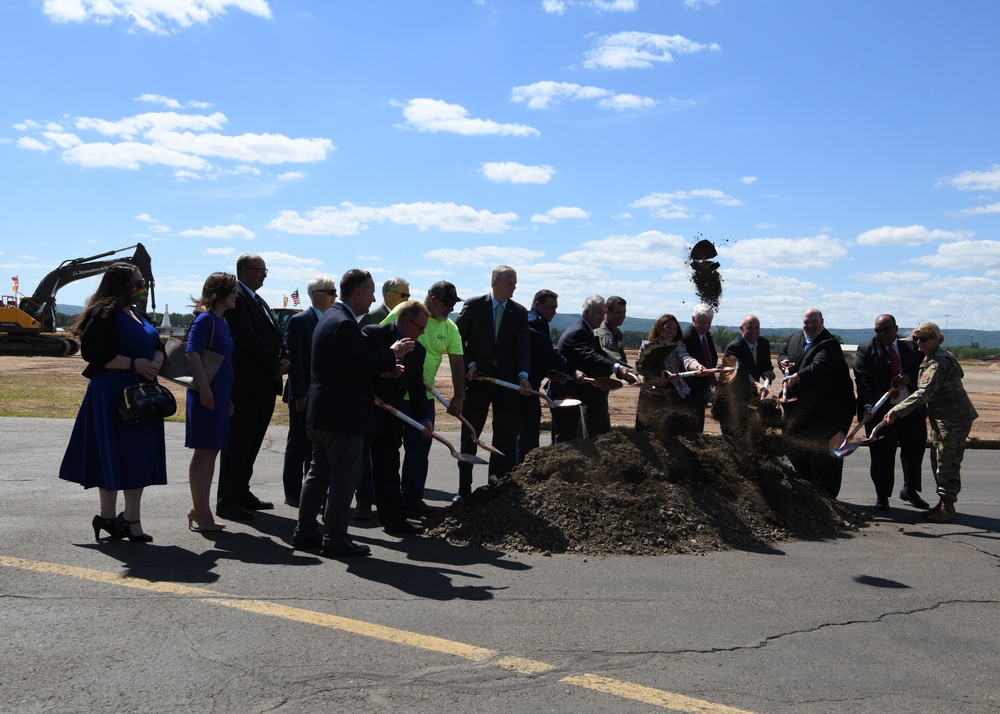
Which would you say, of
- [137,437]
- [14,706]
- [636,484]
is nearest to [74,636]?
[14,706]

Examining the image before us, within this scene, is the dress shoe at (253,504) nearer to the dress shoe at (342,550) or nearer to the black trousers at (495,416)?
the black trousers at (495,416)

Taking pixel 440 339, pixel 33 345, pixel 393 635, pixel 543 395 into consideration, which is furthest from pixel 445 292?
pixel 33 345

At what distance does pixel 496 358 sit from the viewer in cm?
842

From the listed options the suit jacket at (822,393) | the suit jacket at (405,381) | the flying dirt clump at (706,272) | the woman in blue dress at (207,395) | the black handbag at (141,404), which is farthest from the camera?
the flying dirt clump at (706,272)

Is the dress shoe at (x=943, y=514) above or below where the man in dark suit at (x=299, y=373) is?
below

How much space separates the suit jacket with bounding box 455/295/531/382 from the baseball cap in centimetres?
71

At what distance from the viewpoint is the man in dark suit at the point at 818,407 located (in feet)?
29.8

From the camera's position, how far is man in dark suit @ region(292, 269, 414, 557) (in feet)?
19.5

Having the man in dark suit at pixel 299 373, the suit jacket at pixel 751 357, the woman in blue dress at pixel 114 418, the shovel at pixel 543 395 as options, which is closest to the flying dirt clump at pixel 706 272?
the suit jacket at pixel 751 357

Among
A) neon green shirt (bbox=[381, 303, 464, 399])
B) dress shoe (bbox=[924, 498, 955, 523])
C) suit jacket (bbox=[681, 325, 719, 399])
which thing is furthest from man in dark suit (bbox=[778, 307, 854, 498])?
neon green shirt (bbox=[381, 303, 464, 399])

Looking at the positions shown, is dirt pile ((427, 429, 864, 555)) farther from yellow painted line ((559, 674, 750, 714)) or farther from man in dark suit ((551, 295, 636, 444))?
yellow painted line ((559, 674, 750, 714))

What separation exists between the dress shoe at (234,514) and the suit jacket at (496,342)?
2414 mm

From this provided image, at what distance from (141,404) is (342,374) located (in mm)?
1388

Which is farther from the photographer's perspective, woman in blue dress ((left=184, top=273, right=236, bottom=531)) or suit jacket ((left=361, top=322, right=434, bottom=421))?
suit jacket ((left=361, top=322, right=434, bottom=421))
